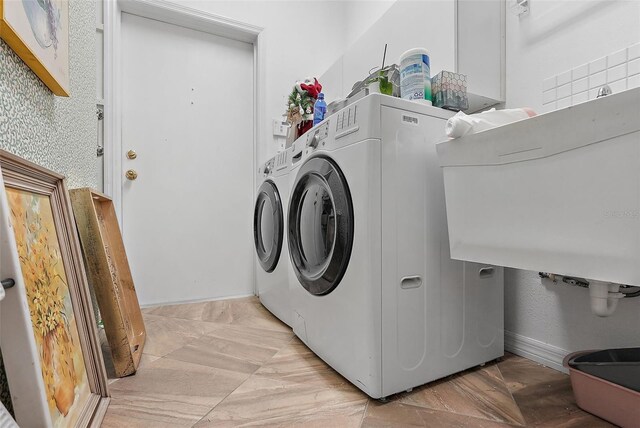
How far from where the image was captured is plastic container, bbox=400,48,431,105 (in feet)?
3.33

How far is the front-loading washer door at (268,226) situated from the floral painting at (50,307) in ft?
2.72

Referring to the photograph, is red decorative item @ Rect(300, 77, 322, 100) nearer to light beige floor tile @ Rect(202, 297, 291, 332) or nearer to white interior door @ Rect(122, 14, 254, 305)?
white interior door @ Rect(122, 14, 254, 305)

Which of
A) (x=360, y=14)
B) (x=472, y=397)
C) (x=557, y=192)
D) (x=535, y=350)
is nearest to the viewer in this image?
(x=557, y=192)

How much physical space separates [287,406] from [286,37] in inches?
89.5

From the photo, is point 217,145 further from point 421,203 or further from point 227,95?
point 421,203

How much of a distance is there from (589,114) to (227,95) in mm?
2021

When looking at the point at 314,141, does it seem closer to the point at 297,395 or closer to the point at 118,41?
the point at 297,395

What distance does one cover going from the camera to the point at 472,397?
0.90 metres

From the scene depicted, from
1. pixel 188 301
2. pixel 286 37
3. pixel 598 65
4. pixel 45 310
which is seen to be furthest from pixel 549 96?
pixel 188 301

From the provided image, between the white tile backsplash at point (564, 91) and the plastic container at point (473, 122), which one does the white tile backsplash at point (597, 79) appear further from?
the plastic container at point (473, 122)

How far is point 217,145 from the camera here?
209 centimetres

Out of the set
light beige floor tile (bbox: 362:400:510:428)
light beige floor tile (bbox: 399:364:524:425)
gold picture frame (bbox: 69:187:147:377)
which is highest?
gold picture frame (bbox: 69:187:147:377)

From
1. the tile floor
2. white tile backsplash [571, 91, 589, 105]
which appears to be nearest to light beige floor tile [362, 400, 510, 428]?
the tile floor

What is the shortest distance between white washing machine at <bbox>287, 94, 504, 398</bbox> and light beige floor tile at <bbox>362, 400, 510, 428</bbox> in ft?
0.14
